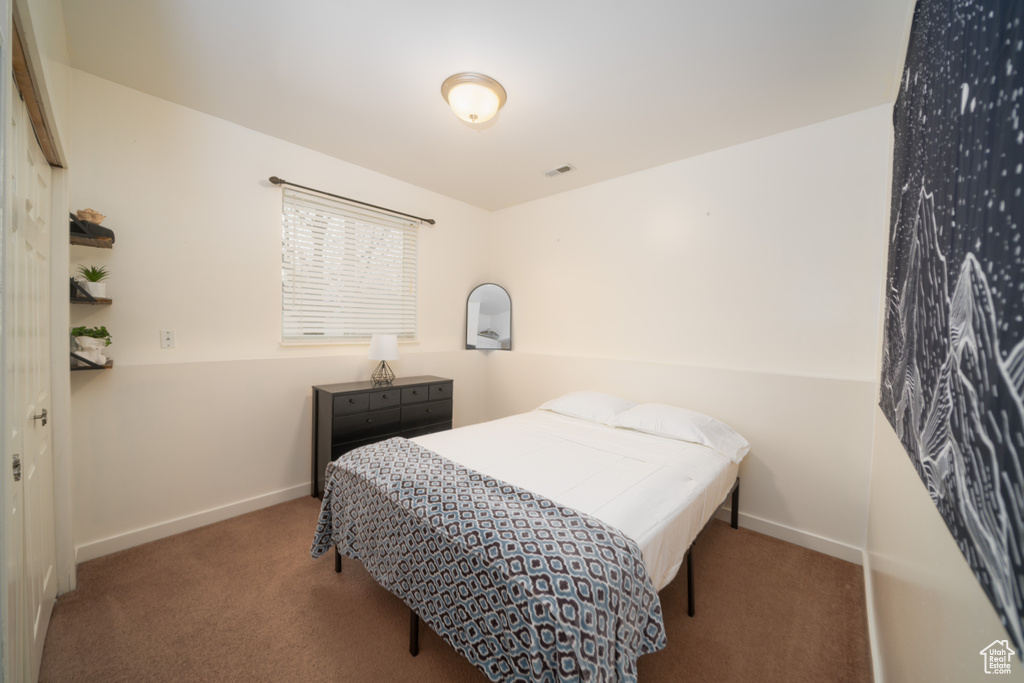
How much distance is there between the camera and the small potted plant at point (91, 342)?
6.59ft

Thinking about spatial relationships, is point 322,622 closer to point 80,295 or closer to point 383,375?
point 383,375

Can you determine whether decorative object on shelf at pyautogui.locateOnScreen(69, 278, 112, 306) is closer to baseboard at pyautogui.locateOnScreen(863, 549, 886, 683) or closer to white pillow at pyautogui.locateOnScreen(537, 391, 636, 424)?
white pillow at pyautogui.locateOnScreen(537, 391, 636, 424)

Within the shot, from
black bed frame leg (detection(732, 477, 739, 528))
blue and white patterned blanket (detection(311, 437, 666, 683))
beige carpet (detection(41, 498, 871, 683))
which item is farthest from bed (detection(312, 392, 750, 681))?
black bed frame leg (detection(732, 477, 739, 528))

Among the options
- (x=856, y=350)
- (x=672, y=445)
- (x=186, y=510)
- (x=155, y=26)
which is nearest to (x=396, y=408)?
(x=186, y=510)

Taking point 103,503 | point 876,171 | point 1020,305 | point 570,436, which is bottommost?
point 103,503

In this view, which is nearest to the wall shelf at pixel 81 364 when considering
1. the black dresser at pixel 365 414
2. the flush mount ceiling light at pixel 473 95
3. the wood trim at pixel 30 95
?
the wood trim at pixel 30 95

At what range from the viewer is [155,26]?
1.77 metres

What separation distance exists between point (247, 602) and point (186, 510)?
3.39 feet

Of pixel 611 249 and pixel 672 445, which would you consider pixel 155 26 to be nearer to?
pixel 611 249

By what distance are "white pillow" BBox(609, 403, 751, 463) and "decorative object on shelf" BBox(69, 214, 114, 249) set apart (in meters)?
3.12

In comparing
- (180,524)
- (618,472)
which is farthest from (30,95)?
(618,472)

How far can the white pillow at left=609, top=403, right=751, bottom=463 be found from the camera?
7.88 ft

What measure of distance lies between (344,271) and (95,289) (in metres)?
1.45

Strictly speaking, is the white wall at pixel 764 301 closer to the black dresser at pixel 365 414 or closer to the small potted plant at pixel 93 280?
the black dresser at pixel 365 414
